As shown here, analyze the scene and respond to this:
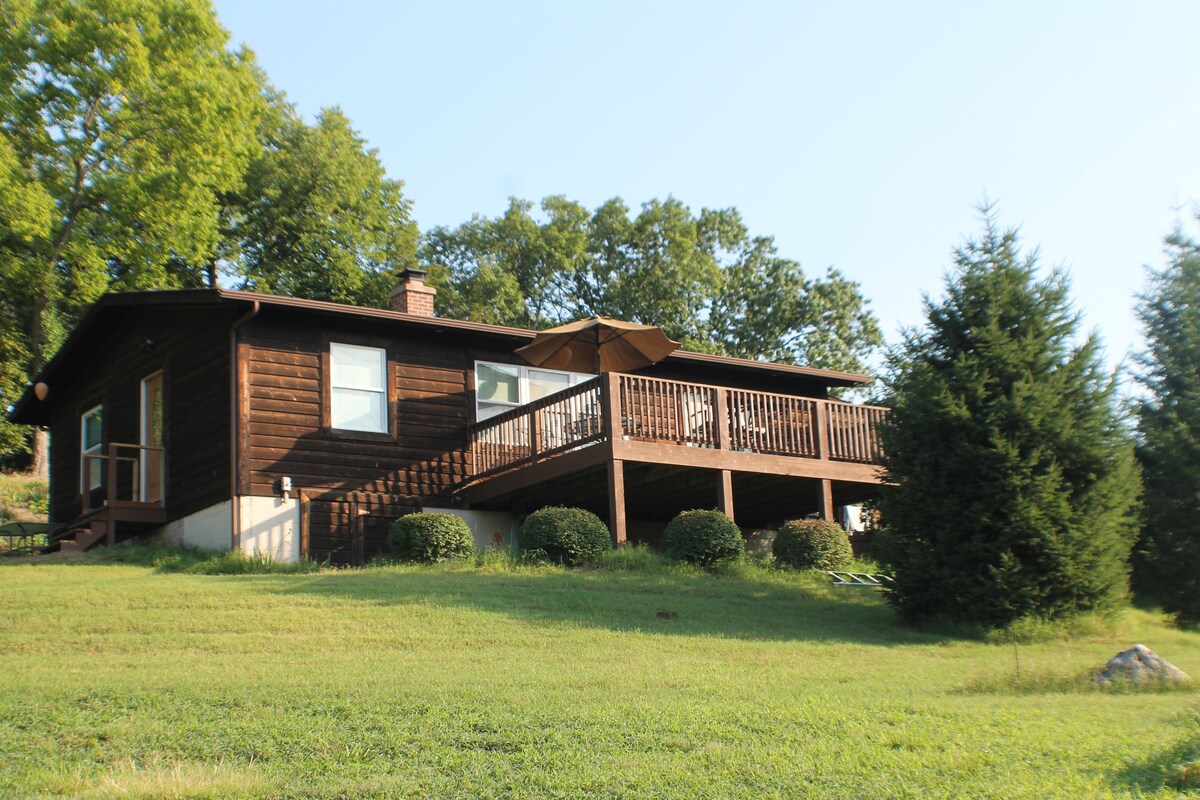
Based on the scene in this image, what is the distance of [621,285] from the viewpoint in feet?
141

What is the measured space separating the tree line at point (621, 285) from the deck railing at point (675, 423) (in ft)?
11.6

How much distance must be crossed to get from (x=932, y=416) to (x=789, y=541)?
164 inches

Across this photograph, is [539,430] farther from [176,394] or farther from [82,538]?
[82,538]

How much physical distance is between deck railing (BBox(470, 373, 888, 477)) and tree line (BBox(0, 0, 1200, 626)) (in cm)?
354

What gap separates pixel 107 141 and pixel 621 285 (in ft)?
55.4

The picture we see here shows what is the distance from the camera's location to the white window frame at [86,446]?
2391cm

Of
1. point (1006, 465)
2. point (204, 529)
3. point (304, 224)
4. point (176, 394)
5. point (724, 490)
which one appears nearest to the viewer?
point (1006, 465)

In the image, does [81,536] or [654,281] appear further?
Answer: [654,281]

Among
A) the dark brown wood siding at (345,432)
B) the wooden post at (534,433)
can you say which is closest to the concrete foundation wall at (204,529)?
the dark brown wood siding at (345,432)

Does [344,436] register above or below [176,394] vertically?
below

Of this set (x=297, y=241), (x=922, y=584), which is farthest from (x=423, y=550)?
(x=297, y=241)

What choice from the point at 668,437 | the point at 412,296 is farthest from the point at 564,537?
the point at 412,296

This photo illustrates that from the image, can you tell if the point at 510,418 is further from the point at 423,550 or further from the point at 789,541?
the point at 789,541

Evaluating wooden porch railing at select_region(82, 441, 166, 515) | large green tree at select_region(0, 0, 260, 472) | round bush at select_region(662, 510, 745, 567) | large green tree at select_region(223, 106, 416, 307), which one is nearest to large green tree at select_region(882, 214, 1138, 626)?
round bush at select_region(662, 510, 745, 567)
